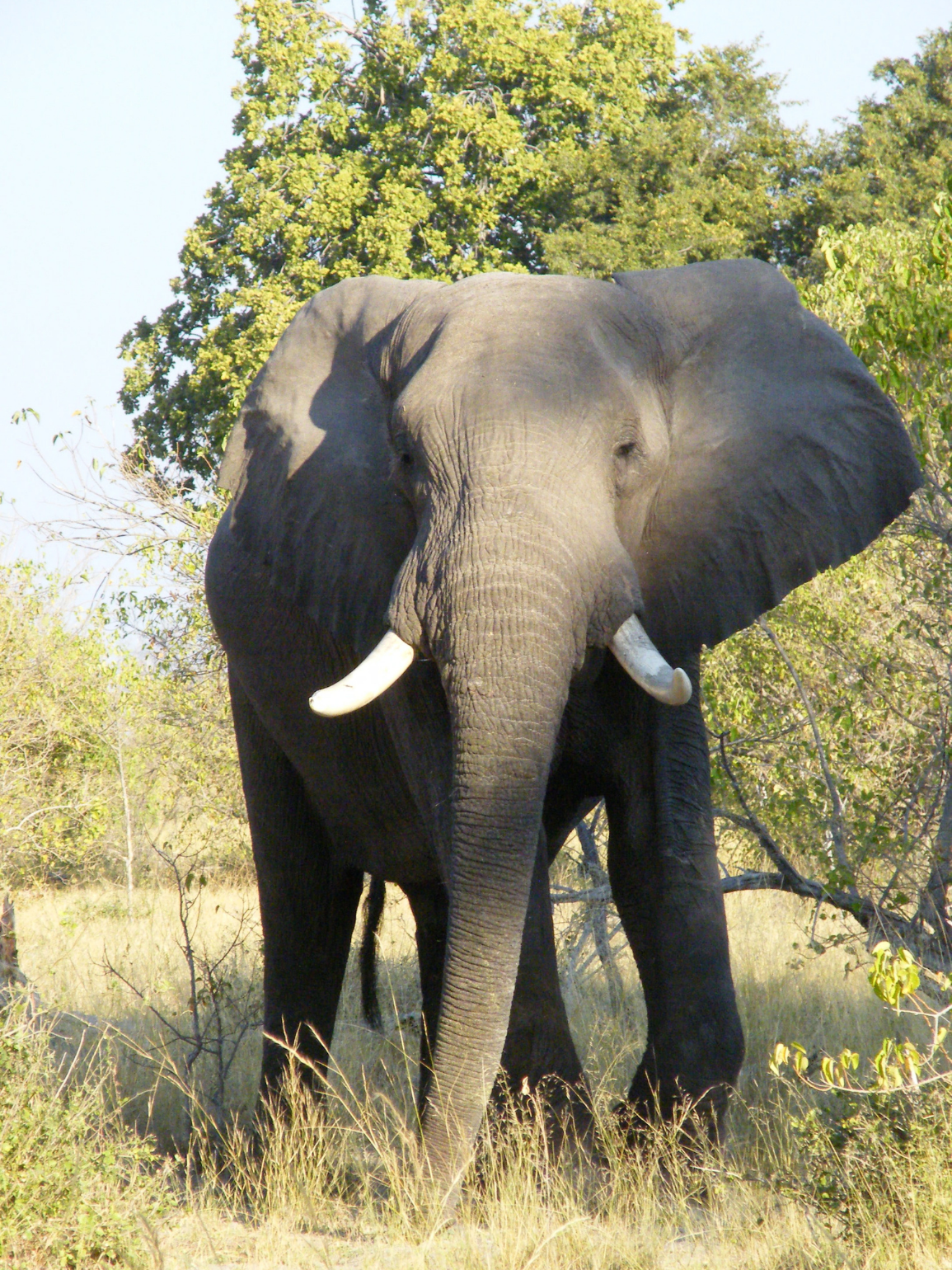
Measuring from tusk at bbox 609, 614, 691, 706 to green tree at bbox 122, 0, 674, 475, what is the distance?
15.8 metres

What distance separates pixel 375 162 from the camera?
66.9 feet

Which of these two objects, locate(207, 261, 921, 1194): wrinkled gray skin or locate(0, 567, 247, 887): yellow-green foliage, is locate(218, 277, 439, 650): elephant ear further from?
locate(0, 567, 247, 887): yellow-green foliage

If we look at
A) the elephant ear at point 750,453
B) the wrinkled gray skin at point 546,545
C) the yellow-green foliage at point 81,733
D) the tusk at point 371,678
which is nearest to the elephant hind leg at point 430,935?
the wrinkled gray skin at point 546,545

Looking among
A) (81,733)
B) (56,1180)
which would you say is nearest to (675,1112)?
(56,1180)

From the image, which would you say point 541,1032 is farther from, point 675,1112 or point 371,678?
point 371,678

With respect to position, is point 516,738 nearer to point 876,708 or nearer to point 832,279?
point 876,708

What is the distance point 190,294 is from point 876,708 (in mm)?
15958

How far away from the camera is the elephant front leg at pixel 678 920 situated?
417cm

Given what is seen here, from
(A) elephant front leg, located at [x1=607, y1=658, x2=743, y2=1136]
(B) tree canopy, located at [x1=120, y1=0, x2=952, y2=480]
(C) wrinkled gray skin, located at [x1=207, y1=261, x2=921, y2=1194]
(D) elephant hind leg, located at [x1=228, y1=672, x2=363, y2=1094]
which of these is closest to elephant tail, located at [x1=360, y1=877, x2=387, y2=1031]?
(D) elephant hind leg, located at [x1=228, y1=672, x2=363, y2=1094]

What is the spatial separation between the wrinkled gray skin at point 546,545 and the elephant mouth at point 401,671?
0.06 m

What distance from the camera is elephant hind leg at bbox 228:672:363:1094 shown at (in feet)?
18.1

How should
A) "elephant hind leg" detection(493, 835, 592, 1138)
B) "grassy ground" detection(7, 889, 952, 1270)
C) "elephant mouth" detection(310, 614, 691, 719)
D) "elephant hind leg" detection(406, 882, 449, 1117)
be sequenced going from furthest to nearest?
"elephant hind leg" detection(406, 882, 449, 1117) < "elephant hind leg" detection(493, 835, 592, 1138) < "elephant mouth" detection(310, 614, 691, 719) < "grassy ground" detection(7, 889, 952, 1270)

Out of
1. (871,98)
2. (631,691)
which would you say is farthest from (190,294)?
(631,691)

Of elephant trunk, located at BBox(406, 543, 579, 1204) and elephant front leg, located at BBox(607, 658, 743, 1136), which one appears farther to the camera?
elephant front leg, located at BBox(607, 658, 743, 1136)
